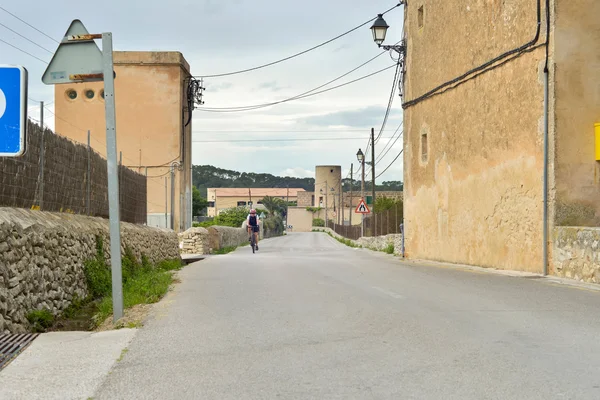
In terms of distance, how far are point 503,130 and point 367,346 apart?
1189cm

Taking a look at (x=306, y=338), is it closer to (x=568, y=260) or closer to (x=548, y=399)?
(x=548, y=399)

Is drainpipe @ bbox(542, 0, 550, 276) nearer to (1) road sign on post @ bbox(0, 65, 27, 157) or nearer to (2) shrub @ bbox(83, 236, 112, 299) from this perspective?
(2) shrub @ bbox(83, 236, 112, 299)

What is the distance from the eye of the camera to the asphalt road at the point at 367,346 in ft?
17.2

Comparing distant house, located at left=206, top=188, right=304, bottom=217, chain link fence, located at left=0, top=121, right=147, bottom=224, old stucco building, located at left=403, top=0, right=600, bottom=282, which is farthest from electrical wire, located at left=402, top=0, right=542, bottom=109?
distant house, located at left=206, top=188, right=304, bottom=217

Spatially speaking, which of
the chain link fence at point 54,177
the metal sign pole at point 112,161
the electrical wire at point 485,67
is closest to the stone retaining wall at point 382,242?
the electrical wire at point 485,67

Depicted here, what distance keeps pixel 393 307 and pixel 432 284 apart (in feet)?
11.8

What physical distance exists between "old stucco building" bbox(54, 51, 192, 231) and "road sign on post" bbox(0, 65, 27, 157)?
41.2 metres

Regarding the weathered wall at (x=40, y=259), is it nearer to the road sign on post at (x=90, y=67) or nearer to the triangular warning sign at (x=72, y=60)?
the road sign on post at (x=90, y=67)

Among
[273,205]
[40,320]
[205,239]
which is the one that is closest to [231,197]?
[273,205]

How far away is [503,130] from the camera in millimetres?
17500

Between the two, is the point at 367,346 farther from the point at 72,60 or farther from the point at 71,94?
the point at 71,94

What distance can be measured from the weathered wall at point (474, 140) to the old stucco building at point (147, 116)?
23291 mm

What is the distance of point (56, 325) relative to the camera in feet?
31.8

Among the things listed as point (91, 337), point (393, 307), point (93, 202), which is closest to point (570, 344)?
point (393, 307)
